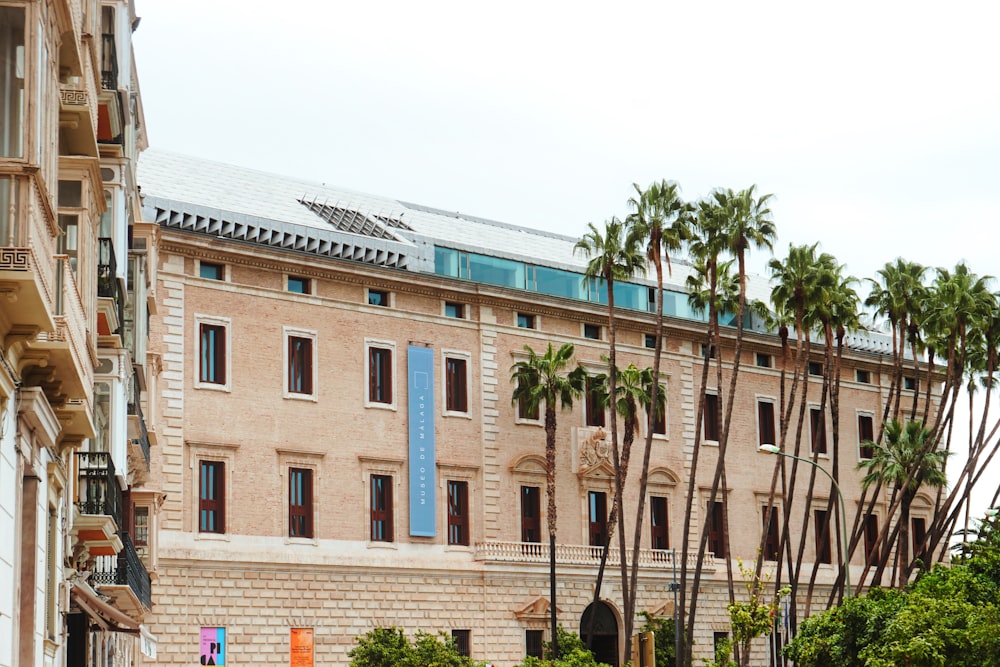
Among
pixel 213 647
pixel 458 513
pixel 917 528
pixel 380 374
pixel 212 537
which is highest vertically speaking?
pixel 380 374

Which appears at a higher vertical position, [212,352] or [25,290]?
[212,352]

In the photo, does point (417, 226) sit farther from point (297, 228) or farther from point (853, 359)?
point (853, 359)

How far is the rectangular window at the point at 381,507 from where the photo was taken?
158 feet

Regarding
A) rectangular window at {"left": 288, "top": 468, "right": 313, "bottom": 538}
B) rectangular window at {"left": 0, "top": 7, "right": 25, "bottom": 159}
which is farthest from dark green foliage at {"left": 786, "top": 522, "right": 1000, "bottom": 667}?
rectangular window at {"left": 0, "top": 7, "right": 25, "bottom": 159}

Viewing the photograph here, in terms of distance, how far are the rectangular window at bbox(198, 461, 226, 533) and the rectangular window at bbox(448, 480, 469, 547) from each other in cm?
772

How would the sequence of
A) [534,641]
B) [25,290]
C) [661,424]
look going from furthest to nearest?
[661,424]
[534,641]
[25,290]

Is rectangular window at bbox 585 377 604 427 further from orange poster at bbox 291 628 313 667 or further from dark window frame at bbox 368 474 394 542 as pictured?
orange poster at bbox 291 628 313 667

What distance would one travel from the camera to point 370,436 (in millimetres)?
48250

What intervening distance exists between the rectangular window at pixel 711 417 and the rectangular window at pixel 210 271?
748 inches

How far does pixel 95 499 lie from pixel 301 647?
24962 millimetres

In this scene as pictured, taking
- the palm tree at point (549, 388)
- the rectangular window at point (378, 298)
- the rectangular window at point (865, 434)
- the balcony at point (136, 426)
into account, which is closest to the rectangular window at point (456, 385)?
the palm tree at point (549, 388)

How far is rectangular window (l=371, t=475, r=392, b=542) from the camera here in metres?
48.1

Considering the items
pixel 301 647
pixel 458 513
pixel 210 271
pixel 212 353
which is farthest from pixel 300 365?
pixel 301 647

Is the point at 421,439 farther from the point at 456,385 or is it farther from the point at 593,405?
the point at 593,405
